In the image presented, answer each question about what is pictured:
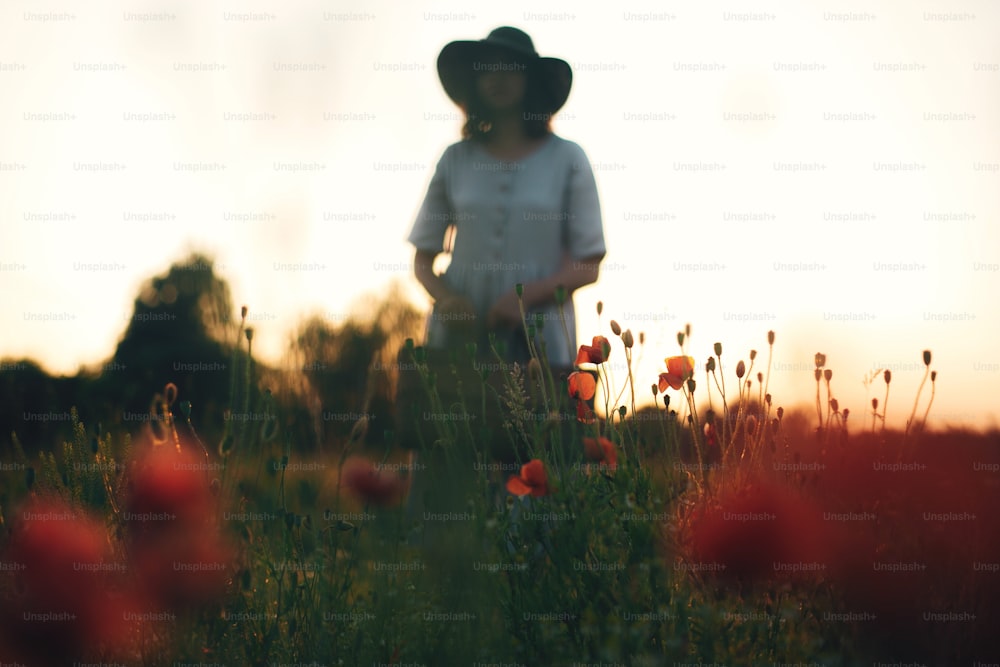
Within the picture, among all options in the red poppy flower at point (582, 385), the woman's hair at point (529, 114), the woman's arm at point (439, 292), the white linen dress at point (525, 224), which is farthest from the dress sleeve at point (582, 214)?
the red poppy flower at point (582, 385)

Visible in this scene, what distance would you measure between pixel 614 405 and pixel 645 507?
1.41 ft

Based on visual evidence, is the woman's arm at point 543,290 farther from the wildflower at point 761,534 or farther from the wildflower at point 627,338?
the wildflower at point 761,534

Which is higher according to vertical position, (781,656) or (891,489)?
(891,489)

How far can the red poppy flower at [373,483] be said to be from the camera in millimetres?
3020

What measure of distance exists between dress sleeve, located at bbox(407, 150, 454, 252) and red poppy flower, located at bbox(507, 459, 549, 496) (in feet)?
6.74

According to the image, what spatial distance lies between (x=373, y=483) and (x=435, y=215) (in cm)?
160

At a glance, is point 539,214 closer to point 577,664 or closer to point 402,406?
point 402,406

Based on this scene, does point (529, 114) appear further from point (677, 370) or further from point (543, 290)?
point (677, 370)

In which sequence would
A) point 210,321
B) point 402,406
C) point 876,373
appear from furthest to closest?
point 210,321 < point 402,406 < point 876,373

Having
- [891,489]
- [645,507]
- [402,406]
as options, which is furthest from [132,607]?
[891,489]

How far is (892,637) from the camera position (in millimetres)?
1995

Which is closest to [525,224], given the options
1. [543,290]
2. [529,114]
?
[543,290]

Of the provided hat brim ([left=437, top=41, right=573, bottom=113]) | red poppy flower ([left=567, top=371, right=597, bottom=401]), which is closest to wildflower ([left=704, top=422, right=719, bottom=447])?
red poppy flower ([left=567, top=371, right=597, bottom=401])

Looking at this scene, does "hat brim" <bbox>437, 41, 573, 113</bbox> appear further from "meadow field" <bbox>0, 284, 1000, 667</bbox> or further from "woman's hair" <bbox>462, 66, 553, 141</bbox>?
"meadow field" <bbox>0, 284, 1000, 667</bbox>
